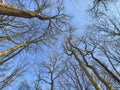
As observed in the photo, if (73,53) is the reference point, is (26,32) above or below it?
above

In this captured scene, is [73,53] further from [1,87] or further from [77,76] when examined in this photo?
[1,87]

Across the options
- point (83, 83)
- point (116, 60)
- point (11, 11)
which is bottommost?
point (83, 83)

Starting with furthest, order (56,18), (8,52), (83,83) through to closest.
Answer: (83,83), (8,52), (56,18)

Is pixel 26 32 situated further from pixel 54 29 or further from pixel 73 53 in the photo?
pixel 73 53

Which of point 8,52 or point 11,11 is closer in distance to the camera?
point 11,11

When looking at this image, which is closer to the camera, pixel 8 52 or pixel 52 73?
pixel 8 52

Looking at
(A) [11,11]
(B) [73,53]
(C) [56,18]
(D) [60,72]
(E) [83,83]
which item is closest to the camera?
(A) [11,11]

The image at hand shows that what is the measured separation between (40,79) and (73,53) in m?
6.71

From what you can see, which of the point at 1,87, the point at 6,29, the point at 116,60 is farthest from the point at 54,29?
the point at 1,87

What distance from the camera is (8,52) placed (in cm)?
1225

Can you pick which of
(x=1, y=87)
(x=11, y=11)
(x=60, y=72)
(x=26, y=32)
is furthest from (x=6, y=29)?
(x=60, y=72)

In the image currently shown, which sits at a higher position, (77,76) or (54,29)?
(54,29)

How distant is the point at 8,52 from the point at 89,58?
16.2ft

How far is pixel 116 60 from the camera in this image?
1348 centimetres
